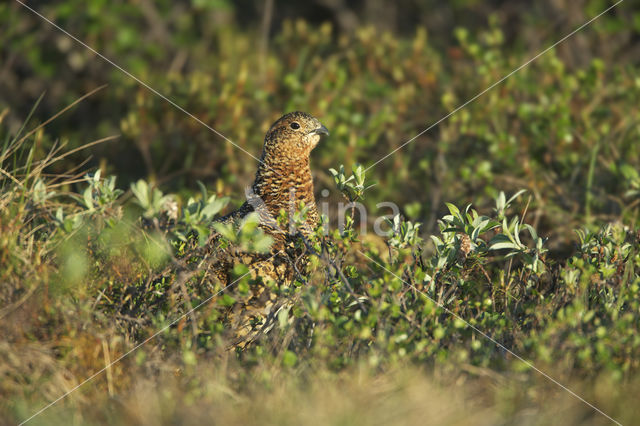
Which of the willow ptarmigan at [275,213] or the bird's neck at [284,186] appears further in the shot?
the bird's neck at [284,186]

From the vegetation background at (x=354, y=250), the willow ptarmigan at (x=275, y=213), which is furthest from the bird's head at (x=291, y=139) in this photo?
the vegetation background at (x=354, y=250)

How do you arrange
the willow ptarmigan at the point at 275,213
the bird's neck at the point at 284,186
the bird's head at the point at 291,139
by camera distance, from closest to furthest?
the willow ptarmigan at the point at 275,213, the bird's neck at the point at 284,186, the bird's head at the point at 291,139

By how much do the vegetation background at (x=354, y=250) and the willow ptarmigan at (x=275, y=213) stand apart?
124 millimetres

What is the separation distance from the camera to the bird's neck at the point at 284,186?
362 centimetres

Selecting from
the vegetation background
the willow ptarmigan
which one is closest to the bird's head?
the willow ptarmigan

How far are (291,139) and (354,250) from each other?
77 centimetres

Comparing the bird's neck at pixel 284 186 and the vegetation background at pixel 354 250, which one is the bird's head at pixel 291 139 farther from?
the vegetation background at pixel 354 250

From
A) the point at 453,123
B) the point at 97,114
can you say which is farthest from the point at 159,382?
the point at 97,114

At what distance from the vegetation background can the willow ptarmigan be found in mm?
124

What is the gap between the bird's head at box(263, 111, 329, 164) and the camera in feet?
12.4

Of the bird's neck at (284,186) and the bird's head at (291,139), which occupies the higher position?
the bird's head at (291,139)

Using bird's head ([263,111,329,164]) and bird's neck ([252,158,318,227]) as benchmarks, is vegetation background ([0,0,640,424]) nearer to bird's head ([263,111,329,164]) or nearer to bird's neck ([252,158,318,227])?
bird's neck ([252,158,318,227])

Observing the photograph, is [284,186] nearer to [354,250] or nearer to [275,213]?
[275,213]

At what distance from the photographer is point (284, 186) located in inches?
144
